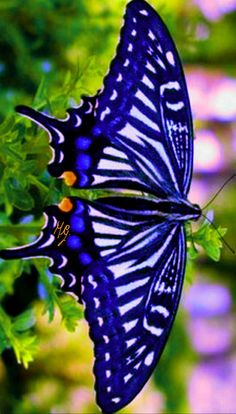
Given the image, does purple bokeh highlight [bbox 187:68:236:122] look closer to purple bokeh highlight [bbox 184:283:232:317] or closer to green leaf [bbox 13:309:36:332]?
purple bokeh highlight [bbox 184:283:232:317]

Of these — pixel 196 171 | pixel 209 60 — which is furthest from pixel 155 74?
pixel 196 171

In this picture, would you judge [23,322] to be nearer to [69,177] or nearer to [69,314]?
[69,314]

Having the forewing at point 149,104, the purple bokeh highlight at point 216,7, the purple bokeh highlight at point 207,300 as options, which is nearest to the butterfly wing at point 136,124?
the forewing at point 149,104

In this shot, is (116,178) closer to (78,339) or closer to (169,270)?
(169,270)

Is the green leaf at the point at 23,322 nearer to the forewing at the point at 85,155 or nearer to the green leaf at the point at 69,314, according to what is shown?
the green leaf at the point at 69,314

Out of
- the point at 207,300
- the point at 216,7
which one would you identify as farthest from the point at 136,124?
the point at 207,300

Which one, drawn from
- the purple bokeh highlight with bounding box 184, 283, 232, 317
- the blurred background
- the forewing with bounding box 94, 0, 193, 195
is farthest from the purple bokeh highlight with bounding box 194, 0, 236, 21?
the forewing with bounding box 94, 0, 193, 195

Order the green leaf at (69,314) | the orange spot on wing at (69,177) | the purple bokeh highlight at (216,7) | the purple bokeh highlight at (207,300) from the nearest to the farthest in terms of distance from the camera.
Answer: the orange spot on wing at (69,177) → the green leaf at (69,314) → the purple bokeh highlight at (216,7) → the purple bokeh highlight at (207,300)
